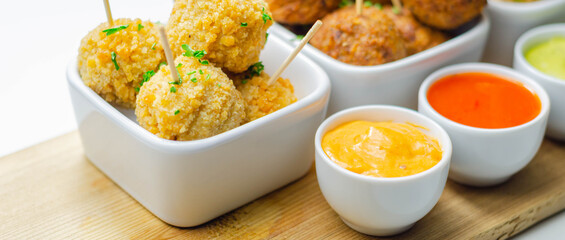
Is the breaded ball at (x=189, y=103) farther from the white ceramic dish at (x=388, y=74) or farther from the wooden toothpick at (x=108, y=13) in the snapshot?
the white ceramic dish at (x=388, y=74)

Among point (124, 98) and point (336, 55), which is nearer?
point (124, 98)

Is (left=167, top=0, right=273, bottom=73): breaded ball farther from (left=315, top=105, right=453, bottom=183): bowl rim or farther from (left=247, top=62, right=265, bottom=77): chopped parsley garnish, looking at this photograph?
(left=315, top=105, right=453, bottom=183): bowl rim

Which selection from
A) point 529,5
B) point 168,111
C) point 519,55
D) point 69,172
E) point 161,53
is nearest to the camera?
point 168,111

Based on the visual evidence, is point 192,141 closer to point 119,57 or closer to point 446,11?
point 119,57

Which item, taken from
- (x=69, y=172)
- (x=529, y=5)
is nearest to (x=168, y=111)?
(x=69, y=172)

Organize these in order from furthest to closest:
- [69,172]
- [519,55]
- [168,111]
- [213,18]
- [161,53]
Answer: [519,55] → [69,172] → [161,53] → [213,18] → [168,111]

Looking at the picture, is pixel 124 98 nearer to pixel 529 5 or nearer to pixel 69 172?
pixel 69 172

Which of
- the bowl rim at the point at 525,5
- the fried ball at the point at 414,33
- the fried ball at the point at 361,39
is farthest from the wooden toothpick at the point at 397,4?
the bowl rim at the point at 525,5

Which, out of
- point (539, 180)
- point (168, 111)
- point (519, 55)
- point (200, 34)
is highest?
point (200, 34)
